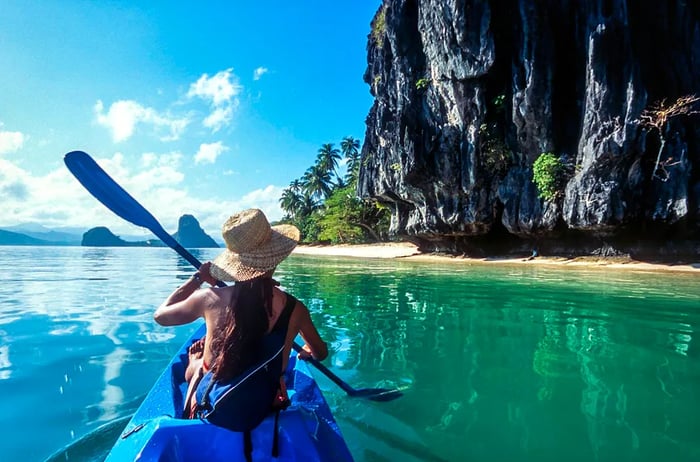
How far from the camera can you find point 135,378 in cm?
411

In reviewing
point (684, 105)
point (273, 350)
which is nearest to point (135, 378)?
point (273, 350)

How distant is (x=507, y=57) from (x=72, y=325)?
24141mm

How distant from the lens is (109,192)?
3500 mm

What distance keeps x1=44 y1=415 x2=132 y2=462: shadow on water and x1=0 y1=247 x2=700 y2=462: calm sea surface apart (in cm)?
1

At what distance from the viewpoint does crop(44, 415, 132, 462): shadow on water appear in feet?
8.43

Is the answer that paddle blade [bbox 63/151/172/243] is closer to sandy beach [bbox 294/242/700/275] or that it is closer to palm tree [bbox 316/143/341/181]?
sandy beach [bbox 294/242/700/275]

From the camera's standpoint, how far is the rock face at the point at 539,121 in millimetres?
16141

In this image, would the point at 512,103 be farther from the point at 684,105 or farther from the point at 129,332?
the point at 129,332

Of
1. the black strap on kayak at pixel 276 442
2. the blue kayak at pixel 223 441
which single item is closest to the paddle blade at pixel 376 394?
the blue kayak at pixel 223 441

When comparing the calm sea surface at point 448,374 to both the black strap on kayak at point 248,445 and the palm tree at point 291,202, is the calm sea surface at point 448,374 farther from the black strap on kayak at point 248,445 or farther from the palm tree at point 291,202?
the palm tree at point 291,202

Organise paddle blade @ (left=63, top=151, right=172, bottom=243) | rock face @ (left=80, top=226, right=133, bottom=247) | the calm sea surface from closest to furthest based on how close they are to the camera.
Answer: the calm sea surface, paddle blade @ (left=63, top=151, right=172, bottom=243), rock face @ (left=80, top=226, right=133, bottom=247)

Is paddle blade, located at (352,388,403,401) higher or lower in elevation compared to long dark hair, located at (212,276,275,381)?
lower

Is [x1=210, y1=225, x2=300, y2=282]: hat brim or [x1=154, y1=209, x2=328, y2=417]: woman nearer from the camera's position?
[x1=154, y1=209, x2=328, y2=417]: woman

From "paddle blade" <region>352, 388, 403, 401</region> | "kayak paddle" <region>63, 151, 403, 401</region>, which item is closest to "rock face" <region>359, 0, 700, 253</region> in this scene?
"paddle blade" <region>352, 388, 403, 401</region>
